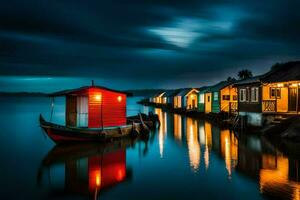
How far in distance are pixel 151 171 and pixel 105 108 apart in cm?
1111

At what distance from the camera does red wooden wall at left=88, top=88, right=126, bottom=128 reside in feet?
81.4

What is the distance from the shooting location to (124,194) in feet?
38.7

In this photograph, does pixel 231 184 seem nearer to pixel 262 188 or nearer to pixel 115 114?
pixel 262 188

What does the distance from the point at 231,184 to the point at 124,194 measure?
14.4 feet

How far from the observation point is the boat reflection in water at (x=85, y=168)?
1299cm

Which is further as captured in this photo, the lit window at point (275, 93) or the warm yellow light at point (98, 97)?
the lit window at point (275, 93)

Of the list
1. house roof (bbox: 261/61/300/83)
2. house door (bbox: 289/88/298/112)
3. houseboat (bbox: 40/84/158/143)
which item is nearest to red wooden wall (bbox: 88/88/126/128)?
houseboat (bbox: 40/84/158/143)

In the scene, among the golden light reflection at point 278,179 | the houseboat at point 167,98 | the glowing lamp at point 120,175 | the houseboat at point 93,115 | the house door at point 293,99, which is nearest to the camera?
the golden light reflection at point 278,179

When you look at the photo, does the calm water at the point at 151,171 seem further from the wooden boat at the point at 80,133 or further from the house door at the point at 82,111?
the house door at the point at 82,111

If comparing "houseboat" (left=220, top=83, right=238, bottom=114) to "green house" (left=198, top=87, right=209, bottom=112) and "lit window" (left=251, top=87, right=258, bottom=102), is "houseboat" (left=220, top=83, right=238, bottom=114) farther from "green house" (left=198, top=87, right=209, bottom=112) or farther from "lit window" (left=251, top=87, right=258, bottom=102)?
"lit window" (left=251, top=87, right=258, bottom=102)

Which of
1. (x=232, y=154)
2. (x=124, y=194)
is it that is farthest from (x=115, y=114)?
(x=124, y=194)

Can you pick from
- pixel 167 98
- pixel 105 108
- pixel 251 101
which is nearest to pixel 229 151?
pixel 105 108

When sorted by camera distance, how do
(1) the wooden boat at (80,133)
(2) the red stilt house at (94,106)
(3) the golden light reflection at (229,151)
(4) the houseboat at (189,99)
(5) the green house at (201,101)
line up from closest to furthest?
(3) the golden light reflection at (229,151)
(1) the wooden boat at (80,133)
(2) the red stilt house at (94,106)
(5) the green house at (201,101)
(4) the houseboat at (189,99)

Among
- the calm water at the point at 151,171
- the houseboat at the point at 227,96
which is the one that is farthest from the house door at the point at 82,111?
the houseboat at the point at 227,96
